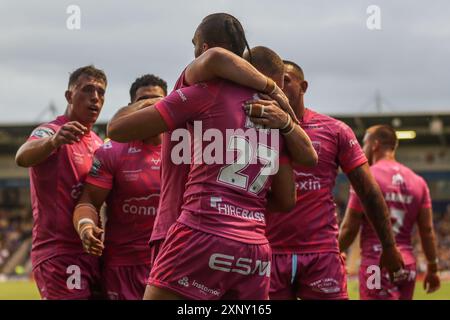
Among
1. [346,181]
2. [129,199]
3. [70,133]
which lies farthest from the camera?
[346,181]

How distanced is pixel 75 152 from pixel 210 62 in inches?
94.1

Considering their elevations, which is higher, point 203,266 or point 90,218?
point 90,218

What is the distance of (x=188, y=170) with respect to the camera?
3928mm

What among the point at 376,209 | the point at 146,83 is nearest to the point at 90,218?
the point at 146,83

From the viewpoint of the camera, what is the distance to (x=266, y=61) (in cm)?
418

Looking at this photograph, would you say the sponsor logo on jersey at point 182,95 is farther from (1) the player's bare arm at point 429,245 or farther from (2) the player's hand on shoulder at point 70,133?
(1) the player's bare arm at point 429,245

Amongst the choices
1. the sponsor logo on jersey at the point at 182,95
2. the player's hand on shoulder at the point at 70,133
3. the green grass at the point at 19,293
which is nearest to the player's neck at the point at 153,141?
the player's hand on shoulder at the point at 70,133

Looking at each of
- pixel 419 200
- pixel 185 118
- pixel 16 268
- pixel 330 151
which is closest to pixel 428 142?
pixel 16 268

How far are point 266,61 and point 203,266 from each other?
1214 millimetres

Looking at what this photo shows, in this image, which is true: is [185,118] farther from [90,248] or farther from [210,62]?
[90,248]

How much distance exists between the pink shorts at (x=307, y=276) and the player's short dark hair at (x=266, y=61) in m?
1.95

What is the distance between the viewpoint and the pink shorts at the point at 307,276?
5.66m

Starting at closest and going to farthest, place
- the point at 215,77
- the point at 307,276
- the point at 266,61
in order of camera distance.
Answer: the point at 215,77 < the point at 266,61 < the point at 307,276

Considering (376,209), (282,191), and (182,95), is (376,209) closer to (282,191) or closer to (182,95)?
(282,191)
